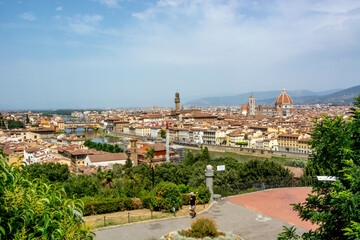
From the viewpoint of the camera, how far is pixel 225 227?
6836mm

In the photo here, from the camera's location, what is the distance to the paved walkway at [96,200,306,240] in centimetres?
633

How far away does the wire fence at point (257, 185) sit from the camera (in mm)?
9767

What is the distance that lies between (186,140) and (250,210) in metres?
51.0

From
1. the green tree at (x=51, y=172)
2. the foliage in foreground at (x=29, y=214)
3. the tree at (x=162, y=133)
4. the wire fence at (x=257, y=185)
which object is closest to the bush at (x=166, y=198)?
the wire fence at (x=257, y=185)

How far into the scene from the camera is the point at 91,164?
27.2 metres

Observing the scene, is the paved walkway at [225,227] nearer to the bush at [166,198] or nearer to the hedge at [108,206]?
the bush at [166,198]

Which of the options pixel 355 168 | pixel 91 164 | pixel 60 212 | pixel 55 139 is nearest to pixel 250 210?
pixel 355 168

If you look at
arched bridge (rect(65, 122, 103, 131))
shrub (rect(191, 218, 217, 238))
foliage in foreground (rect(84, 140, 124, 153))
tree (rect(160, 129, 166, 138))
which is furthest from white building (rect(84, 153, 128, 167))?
arched bridge (rect(65, 122, 103, 131))

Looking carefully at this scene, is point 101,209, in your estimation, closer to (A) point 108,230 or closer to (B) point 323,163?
(A) point 108,230

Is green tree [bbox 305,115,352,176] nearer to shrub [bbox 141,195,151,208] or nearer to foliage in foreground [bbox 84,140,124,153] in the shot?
shrub [bbox 141,195,151,208]

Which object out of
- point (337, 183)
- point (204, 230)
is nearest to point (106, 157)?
point (204, 230)

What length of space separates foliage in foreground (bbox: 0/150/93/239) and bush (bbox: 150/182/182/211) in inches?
188

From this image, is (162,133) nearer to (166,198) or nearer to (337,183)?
(166,198)

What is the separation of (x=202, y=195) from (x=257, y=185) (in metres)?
2.88
